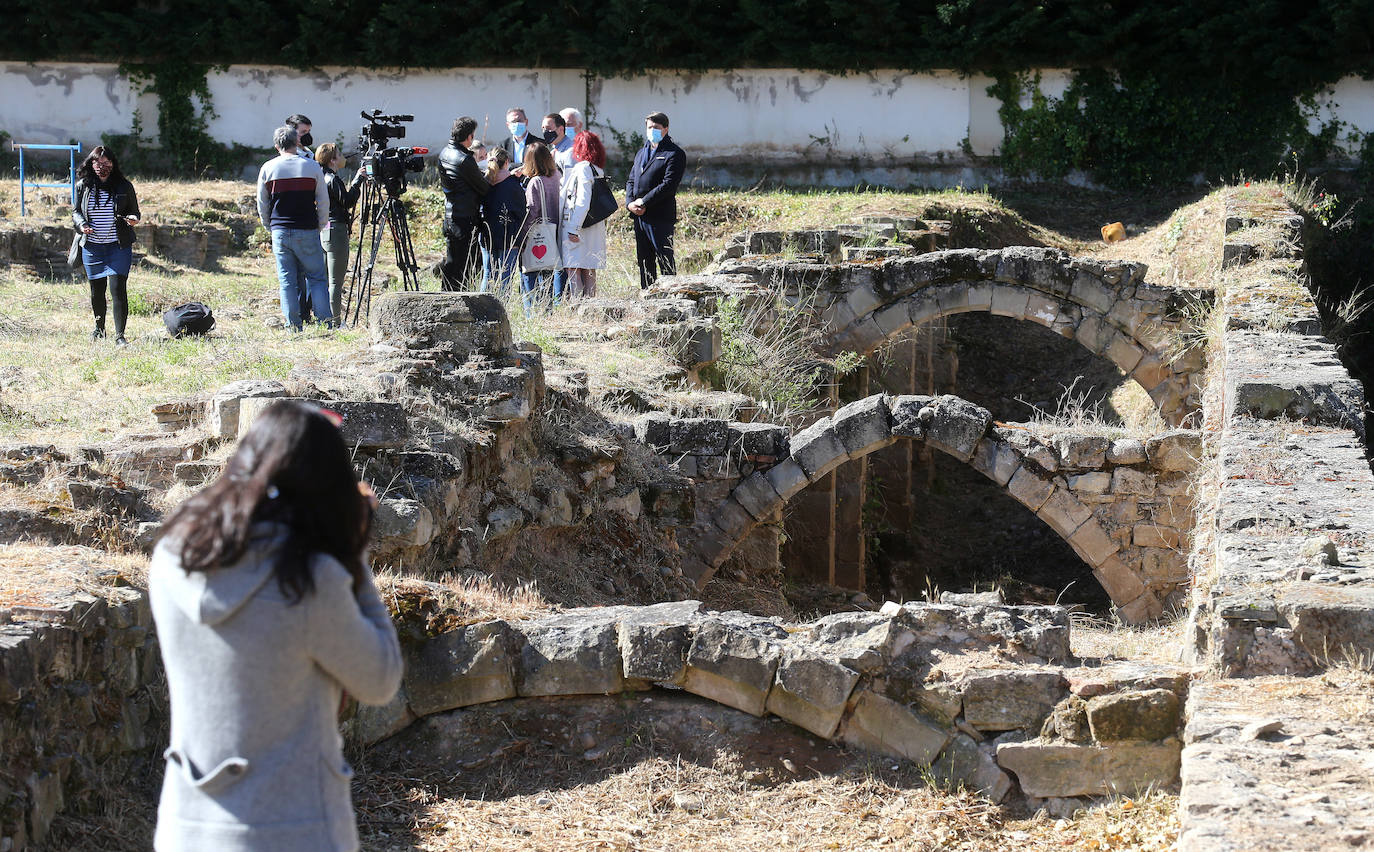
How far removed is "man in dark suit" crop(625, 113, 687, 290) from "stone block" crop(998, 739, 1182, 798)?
7.38m

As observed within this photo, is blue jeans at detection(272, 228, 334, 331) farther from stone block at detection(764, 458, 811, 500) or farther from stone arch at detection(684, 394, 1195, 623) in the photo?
stone block at detection(764, 458, 811, 500)

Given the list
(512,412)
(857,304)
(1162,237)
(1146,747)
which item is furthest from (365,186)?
(1162,237)

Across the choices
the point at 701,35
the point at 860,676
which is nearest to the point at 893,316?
the point at 701,35

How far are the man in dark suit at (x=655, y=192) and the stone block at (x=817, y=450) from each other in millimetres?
2470

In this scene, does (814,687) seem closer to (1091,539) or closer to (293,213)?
(293,213)

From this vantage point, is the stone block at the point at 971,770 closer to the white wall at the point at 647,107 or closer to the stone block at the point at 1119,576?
the stone block at the point at 1119,576

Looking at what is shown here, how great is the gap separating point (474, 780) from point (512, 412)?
2745 millimetres

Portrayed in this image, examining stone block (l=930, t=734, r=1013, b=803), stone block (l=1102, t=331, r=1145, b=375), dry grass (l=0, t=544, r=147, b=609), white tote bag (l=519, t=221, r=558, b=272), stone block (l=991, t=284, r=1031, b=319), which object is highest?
white tote bag (l=519, t=221, r=558, b=272)

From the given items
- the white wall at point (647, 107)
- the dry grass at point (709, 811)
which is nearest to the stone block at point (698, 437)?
the dry grass at point (709, 811)

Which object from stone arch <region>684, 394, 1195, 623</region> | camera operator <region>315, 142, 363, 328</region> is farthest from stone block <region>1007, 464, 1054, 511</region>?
camera operator <region>315, 142, 363, 328</region>

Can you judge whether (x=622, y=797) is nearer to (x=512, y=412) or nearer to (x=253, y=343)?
(x=512, y=412)

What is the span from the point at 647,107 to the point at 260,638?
20.2m

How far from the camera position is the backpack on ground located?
33.5ft

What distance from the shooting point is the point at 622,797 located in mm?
4961
